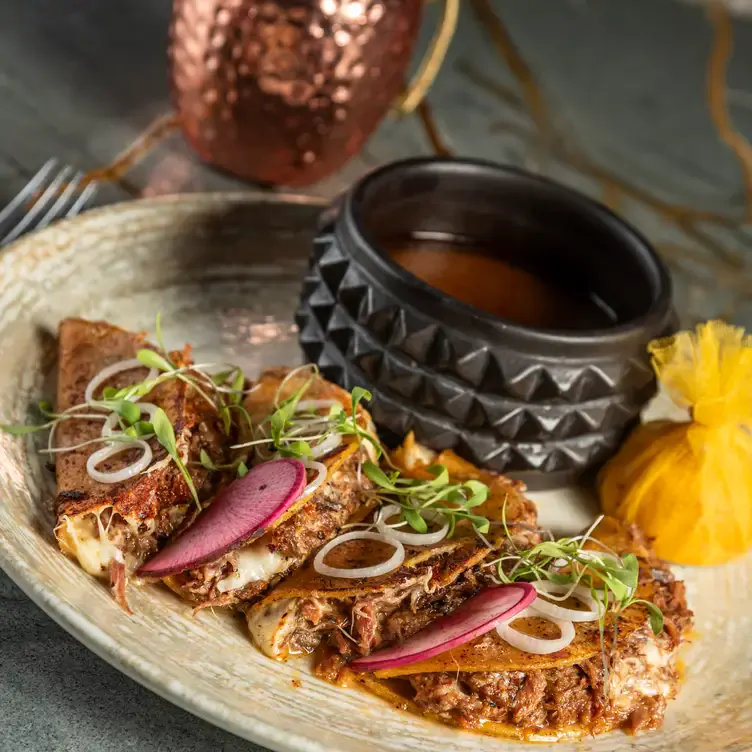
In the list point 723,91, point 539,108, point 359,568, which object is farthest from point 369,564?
point 723,91

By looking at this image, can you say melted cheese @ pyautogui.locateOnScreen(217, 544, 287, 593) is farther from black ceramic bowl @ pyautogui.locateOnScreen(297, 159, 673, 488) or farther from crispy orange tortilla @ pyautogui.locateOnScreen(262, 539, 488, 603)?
black ceramic bowl @ pyautogui.locateOnScreen(297, 159, 673, 488)

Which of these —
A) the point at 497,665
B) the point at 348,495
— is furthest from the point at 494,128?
the point at 497,665

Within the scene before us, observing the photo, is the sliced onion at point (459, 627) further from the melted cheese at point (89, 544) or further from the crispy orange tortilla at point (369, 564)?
the melted cheese at point (89, 544)

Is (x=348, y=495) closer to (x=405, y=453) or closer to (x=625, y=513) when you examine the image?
(x=405, y=453)

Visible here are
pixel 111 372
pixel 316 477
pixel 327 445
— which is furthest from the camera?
pixel 111 372

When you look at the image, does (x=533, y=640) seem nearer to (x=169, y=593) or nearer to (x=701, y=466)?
(x=169, y=593)

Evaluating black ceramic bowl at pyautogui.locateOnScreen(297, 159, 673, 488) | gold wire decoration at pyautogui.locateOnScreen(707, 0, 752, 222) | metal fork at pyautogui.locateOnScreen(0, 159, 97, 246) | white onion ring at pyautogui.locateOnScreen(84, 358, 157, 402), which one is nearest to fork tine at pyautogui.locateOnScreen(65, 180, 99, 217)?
metal fork at pyautogui.locateOnScreen(0, 159, 97, 246)

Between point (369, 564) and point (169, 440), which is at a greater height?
point (169, 440)
